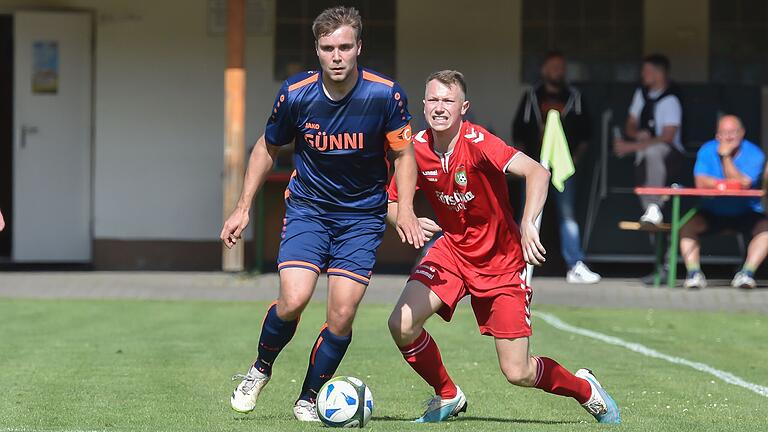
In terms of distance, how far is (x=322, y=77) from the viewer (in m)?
7.00

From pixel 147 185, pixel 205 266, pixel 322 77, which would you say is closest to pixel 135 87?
pixel 147 185

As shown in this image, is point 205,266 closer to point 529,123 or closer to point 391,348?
point 529,123

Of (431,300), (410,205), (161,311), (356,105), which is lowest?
(161,311)

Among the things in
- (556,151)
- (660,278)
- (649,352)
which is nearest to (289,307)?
(649,352)

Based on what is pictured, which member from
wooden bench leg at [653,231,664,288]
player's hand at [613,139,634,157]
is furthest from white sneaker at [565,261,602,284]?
player's hand at [613,139,634,157]

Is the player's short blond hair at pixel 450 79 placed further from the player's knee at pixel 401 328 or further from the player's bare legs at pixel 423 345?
the player's knee at pixel 401 328

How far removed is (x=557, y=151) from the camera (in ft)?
47.1

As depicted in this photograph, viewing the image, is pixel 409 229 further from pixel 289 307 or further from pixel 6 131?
pixel 6 131

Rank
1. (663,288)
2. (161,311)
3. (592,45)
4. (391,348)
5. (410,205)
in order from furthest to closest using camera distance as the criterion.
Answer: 1. (592,45)
2. (663,288)
3. (161,311)
4. (391,348)
5. (410,205)

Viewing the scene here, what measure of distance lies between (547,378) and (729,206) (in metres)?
8.30

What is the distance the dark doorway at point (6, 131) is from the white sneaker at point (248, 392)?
419 inches

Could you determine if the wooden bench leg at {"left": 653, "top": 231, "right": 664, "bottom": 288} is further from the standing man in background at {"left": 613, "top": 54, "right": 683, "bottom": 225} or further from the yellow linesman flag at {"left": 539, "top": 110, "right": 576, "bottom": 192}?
the yellow linesman flag at {"left": 539, "top": 110, "right": 576, "bottom": 192}

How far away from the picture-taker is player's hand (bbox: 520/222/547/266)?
666 cm

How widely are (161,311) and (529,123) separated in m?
4.79
